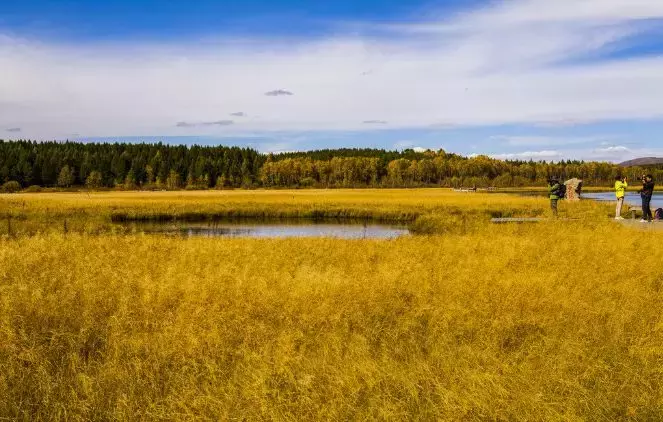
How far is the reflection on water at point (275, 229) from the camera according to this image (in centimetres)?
3225

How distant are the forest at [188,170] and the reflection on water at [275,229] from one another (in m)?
95.2

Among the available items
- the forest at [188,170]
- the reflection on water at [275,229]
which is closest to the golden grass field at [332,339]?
the reflection on water at [275,229]

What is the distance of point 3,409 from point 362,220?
38.3 meters

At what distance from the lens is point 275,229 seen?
35.8m

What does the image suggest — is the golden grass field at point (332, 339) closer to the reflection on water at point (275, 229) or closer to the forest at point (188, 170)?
the reflection on water at point (275, 229)

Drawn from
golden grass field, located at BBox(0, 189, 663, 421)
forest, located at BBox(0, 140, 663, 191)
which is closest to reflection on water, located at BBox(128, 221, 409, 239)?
golden grass field, located at BBox(0, 189, 663, 421)

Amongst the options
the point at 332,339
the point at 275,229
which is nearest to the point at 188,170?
the point at 275,229

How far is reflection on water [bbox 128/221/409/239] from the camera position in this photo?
32.2m

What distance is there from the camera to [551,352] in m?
7.08

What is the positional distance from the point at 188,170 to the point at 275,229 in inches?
5316

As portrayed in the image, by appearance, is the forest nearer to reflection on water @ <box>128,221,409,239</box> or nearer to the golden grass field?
reflection on water @ <box>128,221,409,239</box>

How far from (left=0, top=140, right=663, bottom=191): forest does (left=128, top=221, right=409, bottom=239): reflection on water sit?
95237 millimetres

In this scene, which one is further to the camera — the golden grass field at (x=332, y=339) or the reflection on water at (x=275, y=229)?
the reflection on water at (x=275, y=229)

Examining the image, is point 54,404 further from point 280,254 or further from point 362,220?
point 362,220
